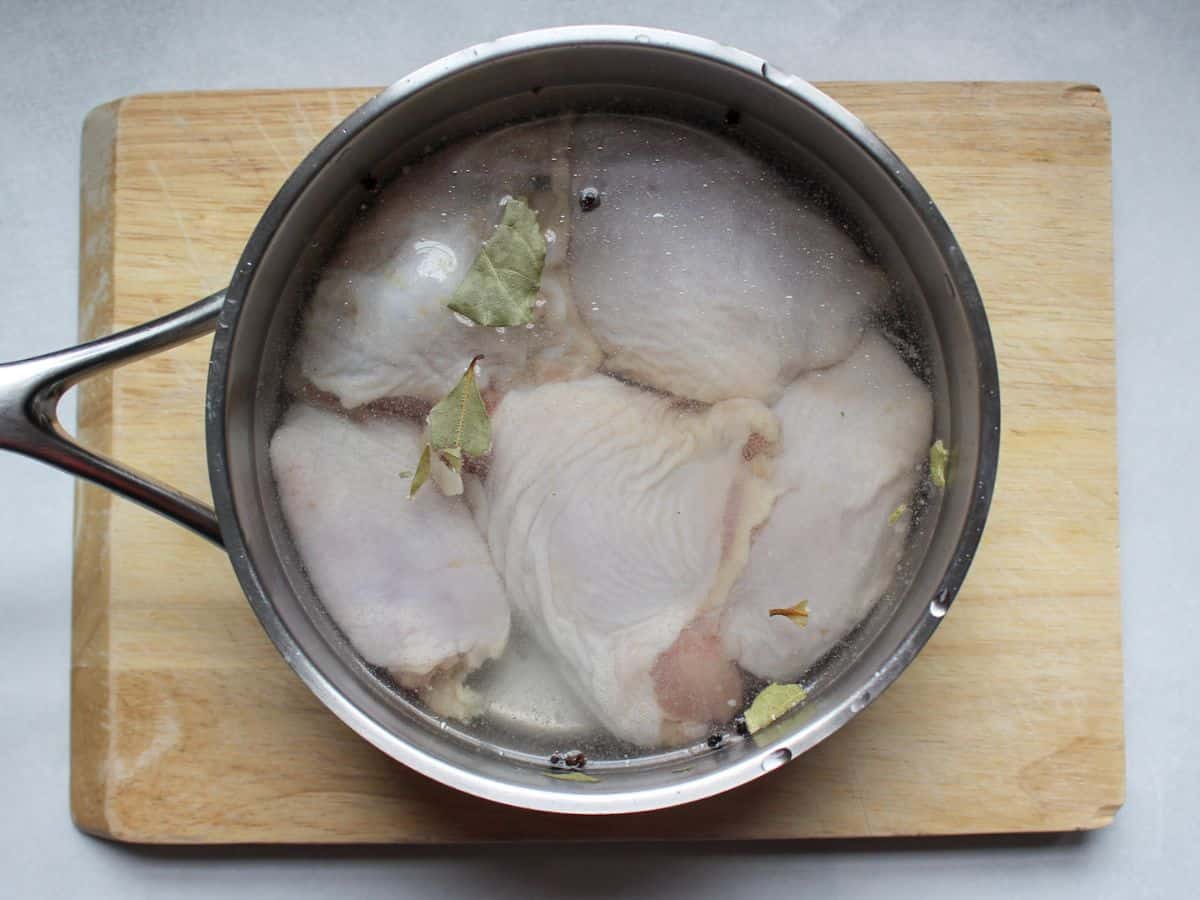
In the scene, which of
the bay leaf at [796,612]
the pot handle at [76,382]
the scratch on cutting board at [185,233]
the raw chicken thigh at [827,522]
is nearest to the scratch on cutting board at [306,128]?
the scratch on cutting board at [185,233]

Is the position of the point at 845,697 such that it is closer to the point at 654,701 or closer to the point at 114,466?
the point at 654,701

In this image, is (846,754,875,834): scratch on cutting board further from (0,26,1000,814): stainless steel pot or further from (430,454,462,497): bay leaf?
(430,454,462,497): bay leaf

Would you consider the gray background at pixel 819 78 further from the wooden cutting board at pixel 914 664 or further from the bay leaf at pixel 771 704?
the bay leaf at pixel 771 704

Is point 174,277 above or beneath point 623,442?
above

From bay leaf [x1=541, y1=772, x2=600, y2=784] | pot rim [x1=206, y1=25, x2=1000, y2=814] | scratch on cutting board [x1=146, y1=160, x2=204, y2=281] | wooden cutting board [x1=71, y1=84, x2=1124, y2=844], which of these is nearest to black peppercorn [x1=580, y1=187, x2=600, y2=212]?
pot rim [x1=206, y1=25, x2=1000, y2=814]

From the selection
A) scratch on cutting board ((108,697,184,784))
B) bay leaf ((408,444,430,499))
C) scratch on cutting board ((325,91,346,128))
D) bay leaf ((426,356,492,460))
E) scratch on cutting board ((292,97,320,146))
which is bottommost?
scratch on cutting board ((108,697,184,784))

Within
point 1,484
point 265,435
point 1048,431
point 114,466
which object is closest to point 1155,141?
point 1048,431
